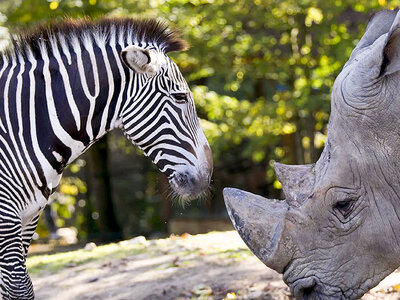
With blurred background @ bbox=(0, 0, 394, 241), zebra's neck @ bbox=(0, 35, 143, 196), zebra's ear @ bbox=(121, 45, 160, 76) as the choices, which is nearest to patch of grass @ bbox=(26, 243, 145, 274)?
blurred background @ bbox=(0, 0, 394, 241)

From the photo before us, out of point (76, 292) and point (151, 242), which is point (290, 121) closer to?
point (151, 242)

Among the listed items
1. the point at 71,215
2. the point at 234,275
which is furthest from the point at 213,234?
the point at 71,215

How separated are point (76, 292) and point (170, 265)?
102cm

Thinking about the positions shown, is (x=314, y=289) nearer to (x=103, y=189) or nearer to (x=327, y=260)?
(x=327, y=260)

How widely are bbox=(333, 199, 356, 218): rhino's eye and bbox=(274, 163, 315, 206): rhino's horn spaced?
17 cm

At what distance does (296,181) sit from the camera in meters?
4.35

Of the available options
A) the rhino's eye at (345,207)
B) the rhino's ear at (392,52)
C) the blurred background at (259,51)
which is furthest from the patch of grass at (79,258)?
the rhino's ear at (392,52)

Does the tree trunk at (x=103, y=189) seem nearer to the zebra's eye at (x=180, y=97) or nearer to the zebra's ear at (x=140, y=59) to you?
the zebra's eye at (x=180, y=97)

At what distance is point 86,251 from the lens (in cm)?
923

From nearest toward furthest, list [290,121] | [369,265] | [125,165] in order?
[369,265], [290,121], [125,165]

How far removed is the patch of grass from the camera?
825 centimetres

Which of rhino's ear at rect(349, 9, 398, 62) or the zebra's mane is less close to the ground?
the zebra's mane

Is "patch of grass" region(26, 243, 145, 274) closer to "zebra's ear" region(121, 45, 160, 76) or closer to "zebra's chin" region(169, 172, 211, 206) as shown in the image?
"zebra's chin" region(169, 172, 211, 206)

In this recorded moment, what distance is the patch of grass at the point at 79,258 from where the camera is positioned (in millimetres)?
8250
